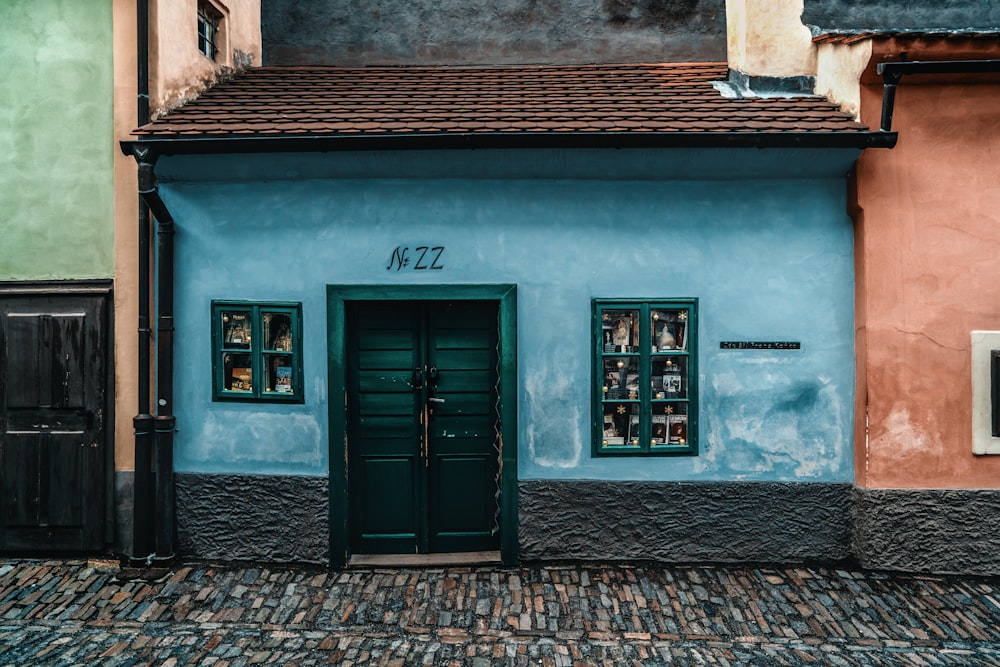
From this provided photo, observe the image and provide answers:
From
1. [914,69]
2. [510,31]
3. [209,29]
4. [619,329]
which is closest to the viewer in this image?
[914,69]

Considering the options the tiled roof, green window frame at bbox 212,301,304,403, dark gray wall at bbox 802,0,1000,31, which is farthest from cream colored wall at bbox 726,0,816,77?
green window frame at bbox 212,301,304,403

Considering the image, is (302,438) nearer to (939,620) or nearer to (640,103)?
(640,103)

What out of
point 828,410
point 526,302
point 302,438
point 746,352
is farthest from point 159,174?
point 828,410

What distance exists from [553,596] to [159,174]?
4.89 m

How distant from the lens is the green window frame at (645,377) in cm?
599

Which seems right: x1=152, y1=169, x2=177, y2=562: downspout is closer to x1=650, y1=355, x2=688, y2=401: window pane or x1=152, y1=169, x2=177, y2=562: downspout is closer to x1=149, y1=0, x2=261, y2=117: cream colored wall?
x1=149, y1=0, x2=261, y2=117: cream colored wall

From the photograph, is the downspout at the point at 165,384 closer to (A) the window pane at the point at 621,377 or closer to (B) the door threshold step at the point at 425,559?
(B) the door threshold step at the point at 425,559

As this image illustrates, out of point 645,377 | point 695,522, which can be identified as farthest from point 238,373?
point 695,522

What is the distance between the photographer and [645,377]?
19.6ft

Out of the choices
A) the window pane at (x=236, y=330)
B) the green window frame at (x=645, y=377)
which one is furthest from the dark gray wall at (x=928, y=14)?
the window pane at (x=236, y=330)

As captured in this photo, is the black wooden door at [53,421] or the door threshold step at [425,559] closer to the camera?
the door threshold step at [425,559]

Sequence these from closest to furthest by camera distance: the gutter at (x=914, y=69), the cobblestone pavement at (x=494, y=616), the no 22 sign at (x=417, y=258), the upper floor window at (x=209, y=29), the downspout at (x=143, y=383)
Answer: the cobblestone pavement at (x=494, y=616)
the gutter at (x=914, y=69)
the downspout at (x=143, y=383)
the no 22 sign at (x=417, y=258)
the upper floor window at (x=209, y=29)

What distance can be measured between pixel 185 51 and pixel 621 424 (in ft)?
17.4

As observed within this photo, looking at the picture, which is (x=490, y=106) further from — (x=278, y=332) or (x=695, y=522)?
(x=695, y=522)
